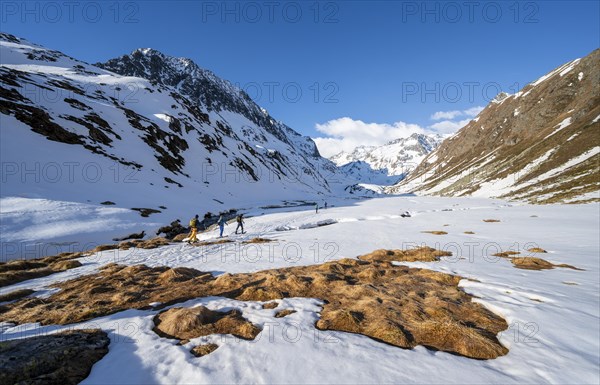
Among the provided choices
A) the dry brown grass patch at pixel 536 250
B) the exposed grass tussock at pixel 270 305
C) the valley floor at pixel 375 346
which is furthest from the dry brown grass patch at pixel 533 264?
the exposed grass tussock at pixel 270 305

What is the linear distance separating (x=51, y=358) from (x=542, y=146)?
135854 mm

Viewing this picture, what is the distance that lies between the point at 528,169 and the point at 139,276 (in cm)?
11320

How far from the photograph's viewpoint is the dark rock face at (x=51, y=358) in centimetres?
528

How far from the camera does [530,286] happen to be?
10391 mm

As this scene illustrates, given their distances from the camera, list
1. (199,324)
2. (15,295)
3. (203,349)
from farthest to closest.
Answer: (15,295) → (199,324) → (203,349)

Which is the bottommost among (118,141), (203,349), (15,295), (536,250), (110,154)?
(15,295)

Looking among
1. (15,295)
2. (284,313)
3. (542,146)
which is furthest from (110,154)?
(542,146)

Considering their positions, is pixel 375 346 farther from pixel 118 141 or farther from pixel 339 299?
pixel 118 141

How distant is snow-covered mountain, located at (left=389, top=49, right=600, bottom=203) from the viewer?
6550 cm

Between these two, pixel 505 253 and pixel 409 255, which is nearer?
pixel 505 253

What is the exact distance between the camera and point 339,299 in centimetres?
1004

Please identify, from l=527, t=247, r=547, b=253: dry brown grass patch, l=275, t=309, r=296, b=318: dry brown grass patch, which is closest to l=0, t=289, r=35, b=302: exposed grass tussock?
l=275, t=309, r=296, b=318: dry brown grass patch

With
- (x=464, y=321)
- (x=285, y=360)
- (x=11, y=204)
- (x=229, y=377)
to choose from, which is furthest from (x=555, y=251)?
(x=11, y=204)

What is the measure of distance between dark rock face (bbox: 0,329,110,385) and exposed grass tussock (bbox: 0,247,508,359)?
1.74 metres
